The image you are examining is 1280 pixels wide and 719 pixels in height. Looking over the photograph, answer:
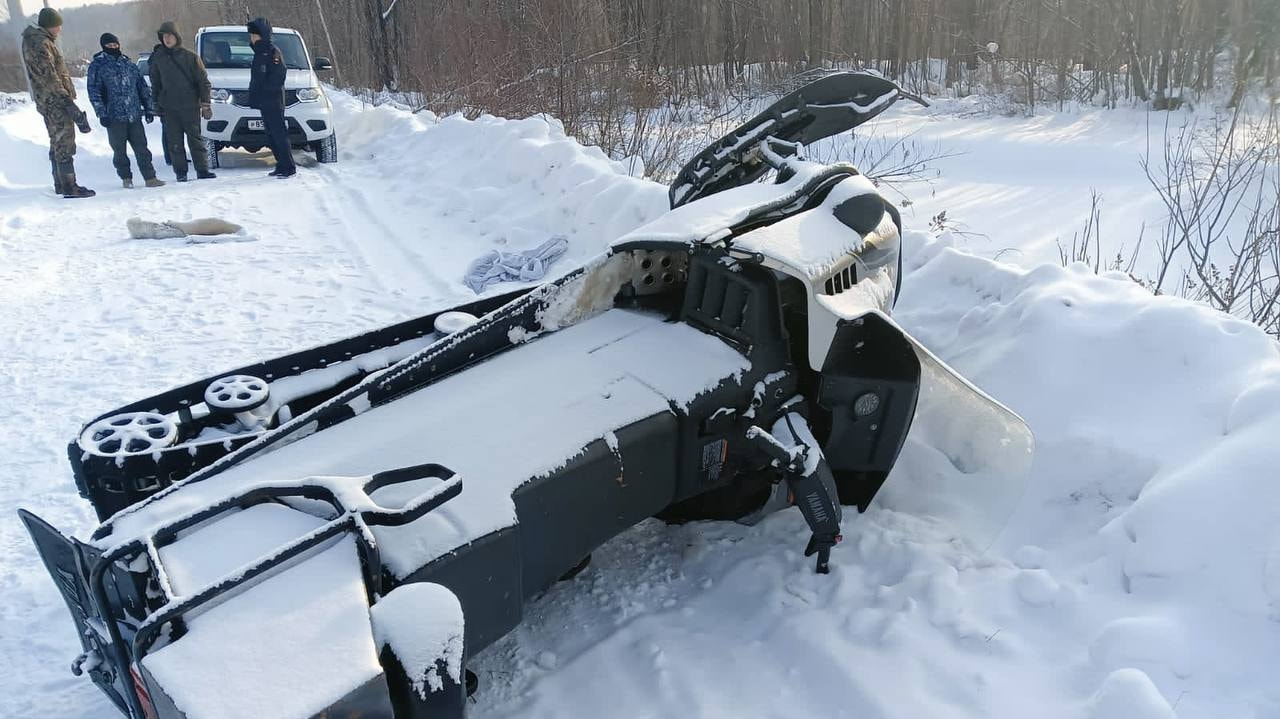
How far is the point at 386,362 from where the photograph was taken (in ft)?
9.70

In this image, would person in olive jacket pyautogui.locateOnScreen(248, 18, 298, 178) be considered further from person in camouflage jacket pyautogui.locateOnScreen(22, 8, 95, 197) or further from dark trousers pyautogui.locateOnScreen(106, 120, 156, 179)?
person in camouflage jacket pyautogui.locateOnScreen(22, 8, 95, 197)

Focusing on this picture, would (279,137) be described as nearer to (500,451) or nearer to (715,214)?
(715,214)

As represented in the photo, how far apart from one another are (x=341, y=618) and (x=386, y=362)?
1413 mm

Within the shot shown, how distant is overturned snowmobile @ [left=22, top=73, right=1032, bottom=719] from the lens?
1.67 m

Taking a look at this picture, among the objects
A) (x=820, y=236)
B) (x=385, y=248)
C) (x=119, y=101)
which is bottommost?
(x=385, y=248)

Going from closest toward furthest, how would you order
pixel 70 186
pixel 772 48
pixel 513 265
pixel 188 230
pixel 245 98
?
pixel 513 265 < pixel 188 230 < pixel 70 186 < pixel 245 98 < pixel 772 48

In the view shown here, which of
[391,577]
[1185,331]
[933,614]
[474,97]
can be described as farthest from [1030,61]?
[391,577]

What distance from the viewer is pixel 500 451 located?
2.21m

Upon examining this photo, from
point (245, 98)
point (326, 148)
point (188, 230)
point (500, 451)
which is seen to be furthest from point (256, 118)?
point (500, 451)

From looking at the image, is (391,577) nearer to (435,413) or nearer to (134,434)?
(435,413)

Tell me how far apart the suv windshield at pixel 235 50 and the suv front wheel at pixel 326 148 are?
140 cm

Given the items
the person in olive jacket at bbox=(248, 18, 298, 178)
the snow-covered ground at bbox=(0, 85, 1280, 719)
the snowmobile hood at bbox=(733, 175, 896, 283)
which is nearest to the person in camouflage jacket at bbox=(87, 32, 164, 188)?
the person in olive jacket at bbox=(248, 18, 298, 178)

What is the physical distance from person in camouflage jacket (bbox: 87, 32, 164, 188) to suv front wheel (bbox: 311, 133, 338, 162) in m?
2.00

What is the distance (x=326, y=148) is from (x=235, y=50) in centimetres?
249
